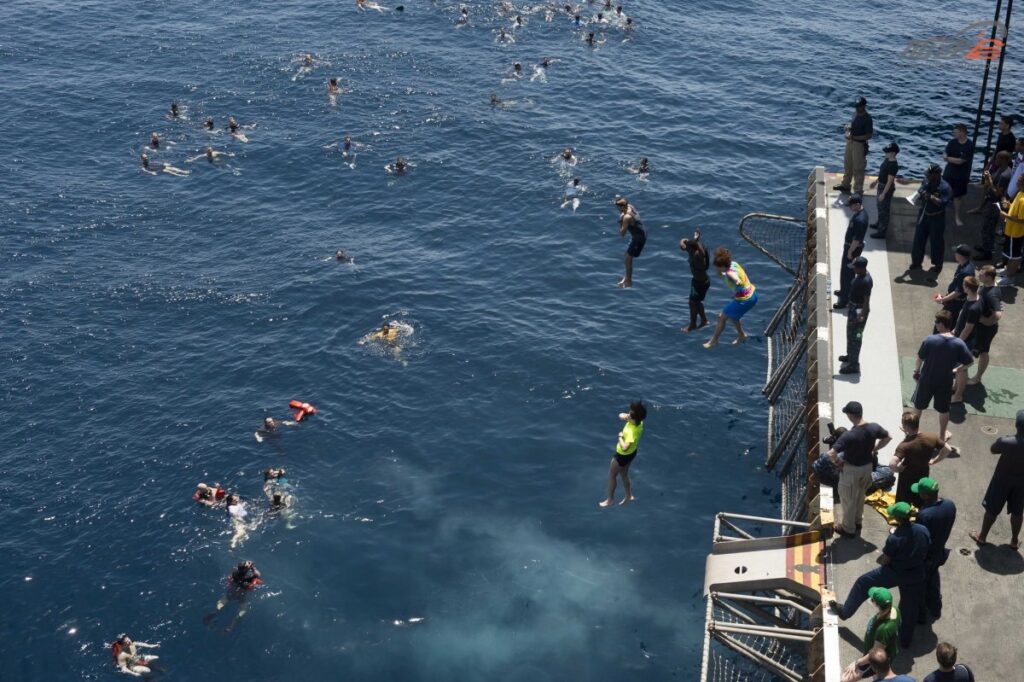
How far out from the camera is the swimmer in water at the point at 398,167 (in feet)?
188

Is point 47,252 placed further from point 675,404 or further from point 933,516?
point 933,516

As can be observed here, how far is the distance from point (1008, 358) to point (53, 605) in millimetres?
27441

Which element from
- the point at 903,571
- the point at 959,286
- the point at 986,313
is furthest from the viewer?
the point at 959,286

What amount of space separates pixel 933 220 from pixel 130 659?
2507 centimetres

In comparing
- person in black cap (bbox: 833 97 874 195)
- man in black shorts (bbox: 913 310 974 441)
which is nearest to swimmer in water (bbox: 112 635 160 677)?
man in black shorts (bbox: 913 310 974 441)

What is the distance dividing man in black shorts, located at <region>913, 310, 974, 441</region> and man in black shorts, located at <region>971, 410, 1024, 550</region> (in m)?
2.60

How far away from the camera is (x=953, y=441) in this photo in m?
24.1

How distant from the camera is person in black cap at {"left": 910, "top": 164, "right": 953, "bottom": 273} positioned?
28.8 meters

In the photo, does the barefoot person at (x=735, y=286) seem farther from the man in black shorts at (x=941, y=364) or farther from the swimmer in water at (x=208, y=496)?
the swimmer in water at (x=208, y=496)

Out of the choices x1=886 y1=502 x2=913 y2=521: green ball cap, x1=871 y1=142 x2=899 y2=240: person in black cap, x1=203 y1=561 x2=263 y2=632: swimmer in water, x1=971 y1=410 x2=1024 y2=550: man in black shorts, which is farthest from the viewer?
x1=203 y1=561 x2=263 y2=632: swimmer in water

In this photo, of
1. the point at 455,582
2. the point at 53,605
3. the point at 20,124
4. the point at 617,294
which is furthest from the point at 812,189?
the point at 20,124

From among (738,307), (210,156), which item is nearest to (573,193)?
(210,156)

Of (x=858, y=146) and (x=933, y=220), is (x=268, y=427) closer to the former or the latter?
(x=858, y=146)

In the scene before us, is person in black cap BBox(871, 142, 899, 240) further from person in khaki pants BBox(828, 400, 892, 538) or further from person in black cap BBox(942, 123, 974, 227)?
person in khaki pants BBox(828, 400, 892, 538)
